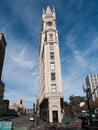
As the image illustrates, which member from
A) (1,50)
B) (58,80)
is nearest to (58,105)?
(58,80)

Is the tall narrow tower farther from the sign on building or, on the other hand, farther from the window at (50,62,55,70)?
the sign on building

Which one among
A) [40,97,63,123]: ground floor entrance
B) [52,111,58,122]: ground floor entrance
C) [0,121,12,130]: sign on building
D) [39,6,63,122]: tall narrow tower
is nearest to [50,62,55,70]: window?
[39,6,63,122]: tall narrow tower

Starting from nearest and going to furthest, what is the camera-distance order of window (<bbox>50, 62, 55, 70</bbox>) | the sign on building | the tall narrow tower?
the sign on building → the tall narrow tower → window (<bbox>50, 62, 55, 70</bbox>)

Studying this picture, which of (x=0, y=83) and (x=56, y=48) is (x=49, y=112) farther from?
(x=0, y=83)

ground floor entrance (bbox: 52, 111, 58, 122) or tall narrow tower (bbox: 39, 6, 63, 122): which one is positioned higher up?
tall narrow tower (bbox: 39, 6, 63, 122)

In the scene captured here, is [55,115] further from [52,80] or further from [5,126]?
[5,126]

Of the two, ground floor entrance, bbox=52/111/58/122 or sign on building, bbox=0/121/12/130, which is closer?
sign on building, bbox=0/121/12/130

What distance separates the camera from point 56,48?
55.1 m

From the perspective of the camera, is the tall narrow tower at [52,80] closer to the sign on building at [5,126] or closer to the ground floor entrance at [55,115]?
the ground floor entrance at [55,115]

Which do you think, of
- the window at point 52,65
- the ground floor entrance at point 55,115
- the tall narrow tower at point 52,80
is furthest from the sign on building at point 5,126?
the window at point 52,65

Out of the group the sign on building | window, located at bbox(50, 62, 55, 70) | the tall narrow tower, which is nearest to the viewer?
the sign on building

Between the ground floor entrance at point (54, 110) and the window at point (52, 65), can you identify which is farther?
the window at point (52, 65)

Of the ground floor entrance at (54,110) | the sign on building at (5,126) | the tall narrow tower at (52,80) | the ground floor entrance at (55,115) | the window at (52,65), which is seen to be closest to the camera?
the sign on building at (5,126)

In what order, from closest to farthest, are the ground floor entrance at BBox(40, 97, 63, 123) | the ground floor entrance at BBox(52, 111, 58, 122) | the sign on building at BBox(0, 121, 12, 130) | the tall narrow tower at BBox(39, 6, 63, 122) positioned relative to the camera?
the sign on building at BBox(0, 121, 12, 130)
the ground floor entrance at BBox(40, 97, 63, 123)
the ground floor entrance at BBox(52, 111, 58, 122)
the tall narrow tower at BBox(39, 6, 63, 122)
